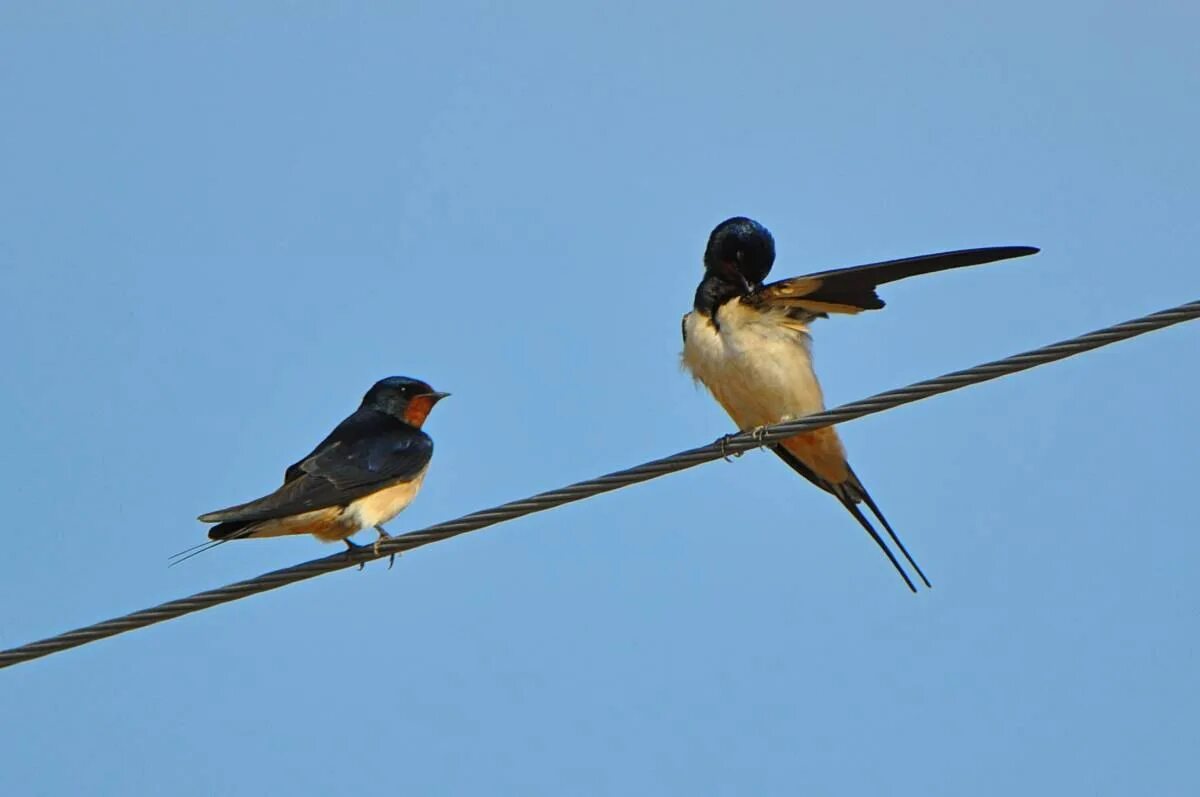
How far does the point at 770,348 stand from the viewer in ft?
20.5

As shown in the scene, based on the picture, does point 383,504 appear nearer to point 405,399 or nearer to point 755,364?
point 405,399

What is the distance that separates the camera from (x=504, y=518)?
4.44 m

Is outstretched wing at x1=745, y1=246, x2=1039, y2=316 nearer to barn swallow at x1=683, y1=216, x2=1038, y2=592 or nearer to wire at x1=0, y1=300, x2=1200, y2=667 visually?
barn swallow at x1=683, y1=216, x2=1038, y2=592

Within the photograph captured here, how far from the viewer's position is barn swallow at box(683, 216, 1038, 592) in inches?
240

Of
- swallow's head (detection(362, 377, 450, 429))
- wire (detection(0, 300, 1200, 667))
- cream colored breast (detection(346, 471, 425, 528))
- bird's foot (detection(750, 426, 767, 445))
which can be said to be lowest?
wire (detection(0, 300, 1200, 667))

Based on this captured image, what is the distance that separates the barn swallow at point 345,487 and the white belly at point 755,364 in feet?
3.67

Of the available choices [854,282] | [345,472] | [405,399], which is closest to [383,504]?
[345,472]

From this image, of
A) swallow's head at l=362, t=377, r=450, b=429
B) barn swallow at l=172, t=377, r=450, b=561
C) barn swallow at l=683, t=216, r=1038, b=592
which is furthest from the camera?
swallow's head at l=362, t=377, r=450, b=429

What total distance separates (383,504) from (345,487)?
9.4 inches

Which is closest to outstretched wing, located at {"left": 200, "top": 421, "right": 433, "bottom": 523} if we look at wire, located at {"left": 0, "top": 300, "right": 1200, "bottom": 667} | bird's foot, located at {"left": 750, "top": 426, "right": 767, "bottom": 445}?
wire, located at {"left": 0, "top": 300, "right": 1200, "bottom": 667}

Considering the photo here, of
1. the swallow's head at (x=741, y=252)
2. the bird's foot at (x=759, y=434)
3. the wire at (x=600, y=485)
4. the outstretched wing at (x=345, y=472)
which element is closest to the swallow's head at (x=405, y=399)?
the outstretched wing at (x=345, y=472)

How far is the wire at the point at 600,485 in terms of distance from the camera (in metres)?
4.03

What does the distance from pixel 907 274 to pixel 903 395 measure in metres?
1.15

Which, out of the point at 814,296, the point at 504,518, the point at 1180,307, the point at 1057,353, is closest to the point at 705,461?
the point at 504,518
